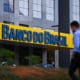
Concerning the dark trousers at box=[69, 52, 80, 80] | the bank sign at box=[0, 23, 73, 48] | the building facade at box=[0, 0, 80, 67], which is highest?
the building facade at box=[0, 0, 80, 67]

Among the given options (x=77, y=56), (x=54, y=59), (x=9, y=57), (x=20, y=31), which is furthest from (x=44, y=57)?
(x=77, y=56)

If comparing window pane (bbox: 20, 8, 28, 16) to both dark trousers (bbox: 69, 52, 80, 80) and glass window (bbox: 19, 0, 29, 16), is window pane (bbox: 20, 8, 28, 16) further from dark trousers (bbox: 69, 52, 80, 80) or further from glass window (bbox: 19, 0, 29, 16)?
dark trousers (bbox: 69, 52, 80, 80)

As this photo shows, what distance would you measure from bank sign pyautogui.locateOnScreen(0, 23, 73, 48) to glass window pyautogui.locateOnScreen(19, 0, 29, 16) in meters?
5.87

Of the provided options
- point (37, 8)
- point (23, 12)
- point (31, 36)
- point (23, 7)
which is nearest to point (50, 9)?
point (37, 8)

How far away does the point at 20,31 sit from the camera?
47719 millimetres

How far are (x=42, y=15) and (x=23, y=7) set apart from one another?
4.11 m

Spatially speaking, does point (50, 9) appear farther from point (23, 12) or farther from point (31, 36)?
point (31, 36)

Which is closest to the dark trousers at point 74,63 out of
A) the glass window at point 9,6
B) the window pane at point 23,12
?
the glass window at point 9,6

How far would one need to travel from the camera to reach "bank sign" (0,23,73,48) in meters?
45.8

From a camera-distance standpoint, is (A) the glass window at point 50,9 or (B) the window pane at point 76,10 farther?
(B) the window pane at point 76,10

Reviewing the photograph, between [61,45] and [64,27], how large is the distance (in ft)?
18.7

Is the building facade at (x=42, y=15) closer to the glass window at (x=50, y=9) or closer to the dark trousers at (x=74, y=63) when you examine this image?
the glass window at (x=50, y=9)

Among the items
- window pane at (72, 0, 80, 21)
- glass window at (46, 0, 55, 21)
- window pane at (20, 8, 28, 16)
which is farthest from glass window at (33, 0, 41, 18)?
window pane at (72, 0, 80, 21)

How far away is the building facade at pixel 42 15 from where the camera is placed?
55469 millimetres
